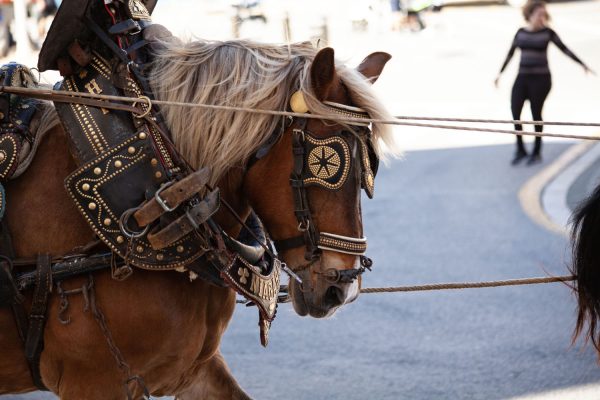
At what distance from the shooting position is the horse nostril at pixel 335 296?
2939 millimetres

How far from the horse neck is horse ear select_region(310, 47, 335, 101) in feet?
1.19

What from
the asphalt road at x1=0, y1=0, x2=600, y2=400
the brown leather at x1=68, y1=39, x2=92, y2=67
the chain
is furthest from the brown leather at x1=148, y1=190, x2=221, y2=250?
the asphalt road at x1=0, y1=0, x2=600, y2=400

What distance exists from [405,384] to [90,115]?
114 inches

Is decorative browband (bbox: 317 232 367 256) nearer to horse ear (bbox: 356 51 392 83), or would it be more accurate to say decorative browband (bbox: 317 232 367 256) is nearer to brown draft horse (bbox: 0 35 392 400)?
brown draft horse (bbox: 0 35 392 400)

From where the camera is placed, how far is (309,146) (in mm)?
2879

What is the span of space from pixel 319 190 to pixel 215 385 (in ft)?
3.47

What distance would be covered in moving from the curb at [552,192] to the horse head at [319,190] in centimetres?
521

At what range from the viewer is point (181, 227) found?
2842 mm

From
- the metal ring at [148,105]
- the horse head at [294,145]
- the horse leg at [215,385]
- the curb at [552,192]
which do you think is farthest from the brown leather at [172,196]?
the curb at [552,192]

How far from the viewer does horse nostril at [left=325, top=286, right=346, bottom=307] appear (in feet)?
9.64

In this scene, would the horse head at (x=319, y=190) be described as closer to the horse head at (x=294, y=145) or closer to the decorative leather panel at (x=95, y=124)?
the horse head at (x=294, y=145)

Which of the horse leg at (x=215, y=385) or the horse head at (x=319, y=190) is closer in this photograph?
the horse head at (x=319, y=190)

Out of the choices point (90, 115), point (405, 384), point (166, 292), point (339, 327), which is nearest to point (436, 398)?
point (405, 384)

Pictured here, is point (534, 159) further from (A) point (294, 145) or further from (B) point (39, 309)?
(B) point (39, 309)
